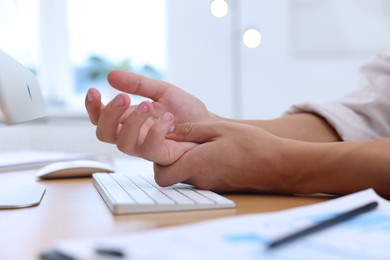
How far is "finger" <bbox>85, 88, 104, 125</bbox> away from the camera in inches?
29.3

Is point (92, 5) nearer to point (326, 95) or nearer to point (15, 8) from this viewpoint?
point (326, 95)

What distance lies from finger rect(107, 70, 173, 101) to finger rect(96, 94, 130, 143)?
5cm

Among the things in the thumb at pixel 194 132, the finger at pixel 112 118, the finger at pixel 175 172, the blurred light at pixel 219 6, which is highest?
the blurred light at pixel 219 6

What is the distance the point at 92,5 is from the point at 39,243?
2.20m

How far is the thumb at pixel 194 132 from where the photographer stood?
2.38 feet

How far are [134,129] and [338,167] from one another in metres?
0.26

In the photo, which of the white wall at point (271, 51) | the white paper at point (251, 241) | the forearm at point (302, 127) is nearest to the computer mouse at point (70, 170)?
the forearm at point (302, 127)

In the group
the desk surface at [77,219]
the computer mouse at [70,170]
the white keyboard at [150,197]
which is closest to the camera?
the desk surface at [77,219]

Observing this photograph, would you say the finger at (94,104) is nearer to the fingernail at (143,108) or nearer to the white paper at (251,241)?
the fingernail at (143,108)

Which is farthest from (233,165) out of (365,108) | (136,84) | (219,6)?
(219,6)

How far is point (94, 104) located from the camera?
76cm

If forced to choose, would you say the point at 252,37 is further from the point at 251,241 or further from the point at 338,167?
the point at 251,241

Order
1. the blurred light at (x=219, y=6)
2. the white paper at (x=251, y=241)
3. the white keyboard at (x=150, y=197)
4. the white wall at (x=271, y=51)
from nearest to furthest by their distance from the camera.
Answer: the white paper at (x=251, y=241) < the white keyboard at (x=150, y=197) < the blurred light at (x=219, y=6) < the white wall at (x=271, y=51)

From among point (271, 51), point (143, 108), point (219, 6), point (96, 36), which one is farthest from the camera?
point (96, 36)
